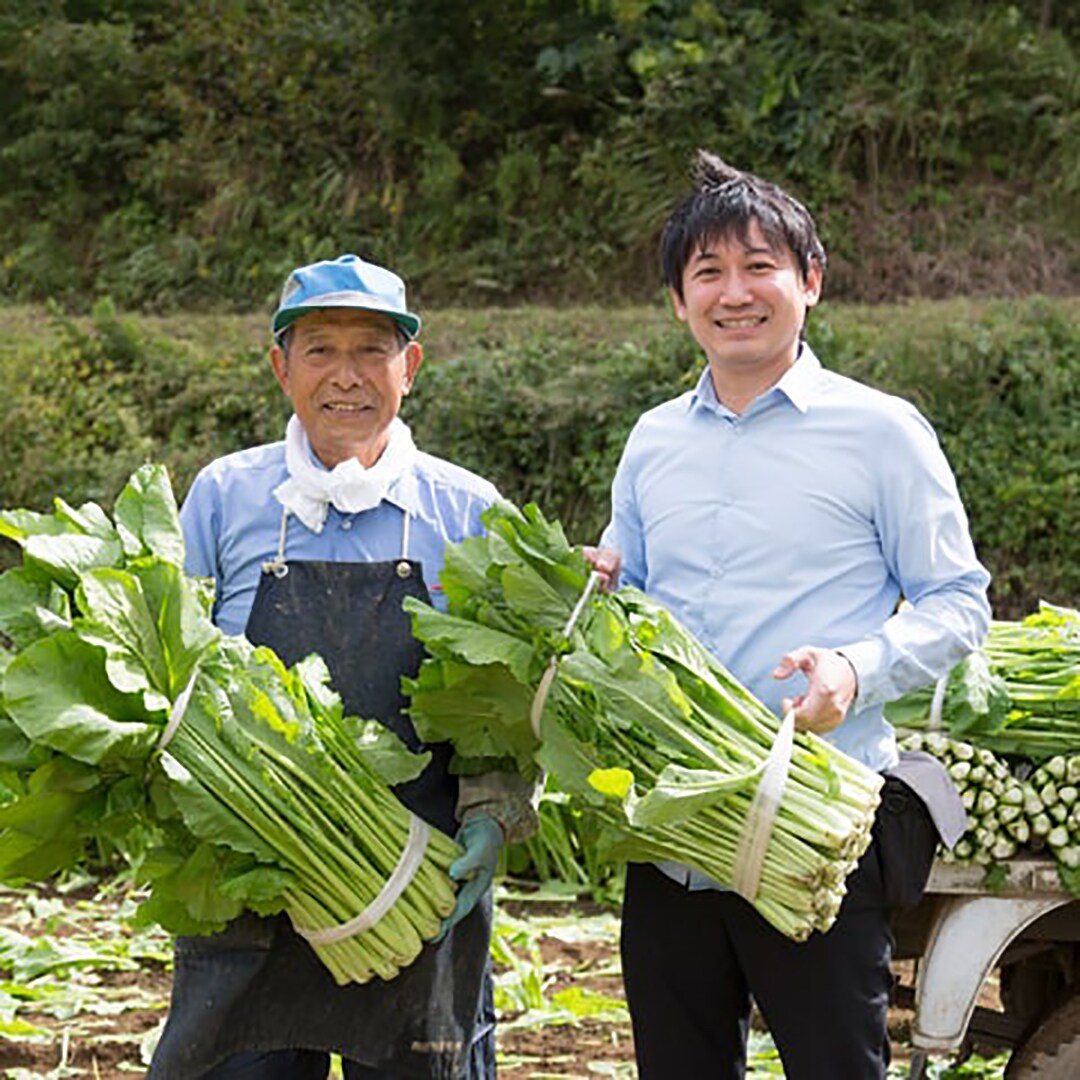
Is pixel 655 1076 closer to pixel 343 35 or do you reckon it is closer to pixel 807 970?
pixel 807 970

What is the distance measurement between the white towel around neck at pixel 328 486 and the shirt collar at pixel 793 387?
50 cm

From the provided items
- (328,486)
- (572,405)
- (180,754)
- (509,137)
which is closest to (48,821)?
(180,754)

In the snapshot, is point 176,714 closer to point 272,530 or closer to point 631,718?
point 272,530

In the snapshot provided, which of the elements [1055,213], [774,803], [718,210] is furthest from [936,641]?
[1055,213]

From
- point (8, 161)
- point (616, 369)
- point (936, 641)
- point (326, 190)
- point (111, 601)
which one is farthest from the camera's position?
point (8, 161)

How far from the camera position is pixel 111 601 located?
2.55 meters

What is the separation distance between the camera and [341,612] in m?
2.96

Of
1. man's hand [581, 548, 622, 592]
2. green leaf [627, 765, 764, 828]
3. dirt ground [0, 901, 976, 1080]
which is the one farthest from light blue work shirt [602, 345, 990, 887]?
dirt ground [0, 901, 976, 1080]

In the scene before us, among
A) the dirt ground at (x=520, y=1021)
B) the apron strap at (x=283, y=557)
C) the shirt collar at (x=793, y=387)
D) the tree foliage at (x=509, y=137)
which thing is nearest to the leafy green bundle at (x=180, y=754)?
the apron strap at (x=283, y=557)

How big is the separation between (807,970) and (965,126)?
10.2 meters

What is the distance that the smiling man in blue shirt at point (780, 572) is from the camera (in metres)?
2.83

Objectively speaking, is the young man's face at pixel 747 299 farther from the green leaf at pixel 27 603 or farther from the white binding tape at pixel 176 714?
the green leaf at pixel 27 603

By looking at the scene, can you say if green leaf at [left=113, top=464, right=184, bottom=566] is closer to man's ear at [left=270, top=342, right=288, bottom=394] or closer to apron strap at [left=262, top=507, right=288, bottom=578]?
apron strap at [left=262, top=507, right=288, bottom=578]

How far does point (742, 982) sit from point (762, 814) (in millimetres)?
508
